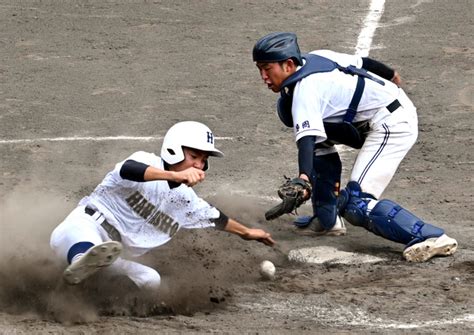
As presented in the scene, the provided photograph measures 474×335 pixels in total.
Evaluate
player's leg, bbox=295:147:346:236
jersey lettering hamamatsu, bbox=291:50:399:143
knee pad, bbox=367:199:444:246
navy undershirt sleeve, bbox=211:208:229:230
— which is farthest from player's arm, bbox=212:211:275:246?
player's leg, bbox=295:147:346:236

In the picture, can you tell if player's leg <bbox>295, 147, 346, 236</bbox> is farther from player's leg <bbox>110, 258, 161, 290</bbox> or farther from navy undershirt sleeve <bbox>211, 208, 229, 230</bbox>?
player's leg <bbox>110, 258, 161, 290</bbox>

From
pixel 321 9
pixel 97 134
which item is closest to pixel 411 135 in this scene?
pixel 97 134

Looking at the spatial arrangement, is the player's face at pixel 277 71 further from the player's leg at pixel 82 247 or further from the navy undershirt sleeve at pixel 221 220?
the player's leg at pixel 82 247

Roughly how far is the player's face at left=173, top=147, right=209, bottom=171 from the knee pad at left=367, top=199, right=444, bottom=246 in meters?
1.53

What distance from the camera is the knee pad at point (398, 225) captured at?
781 centimetres

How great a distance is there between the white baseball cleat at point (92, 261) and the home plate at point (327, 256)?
2074 millimetres

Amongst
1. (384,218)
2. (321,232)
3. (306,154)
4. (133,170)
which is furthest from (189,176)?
(321,232)

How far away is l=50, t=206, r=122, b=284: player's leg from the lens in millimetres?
6336

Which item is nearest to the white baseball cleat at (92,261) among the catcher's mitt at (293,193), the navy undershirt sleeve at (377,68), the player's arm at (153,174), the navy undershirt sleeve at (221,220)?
the player's arm at (153,174)

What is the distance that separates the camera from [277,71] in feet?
25.6

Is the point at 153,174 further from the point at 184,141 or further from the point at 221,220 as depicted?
the point at 221,220

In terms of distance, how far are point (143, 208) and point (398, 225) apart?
1.87 meters

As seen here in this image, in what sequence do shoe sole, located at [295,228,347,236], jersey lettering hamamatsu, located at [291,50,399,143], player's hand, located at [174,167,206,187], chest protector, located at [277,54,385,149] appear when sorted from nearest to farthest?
player's hand, located at [174,167,206,187]
jersey lettering hamamatsu, located at [291,50,399,143]
chest protector, located at [277,54,385,149]
shoe sole, located at [295,228,347,236]

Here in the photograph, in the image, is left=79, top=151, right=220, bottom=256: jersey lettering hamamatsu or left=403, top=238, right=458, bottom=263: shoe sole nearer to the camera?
left=79, top=151, right=220, bottom=256: jersey lettering hamamatsu
